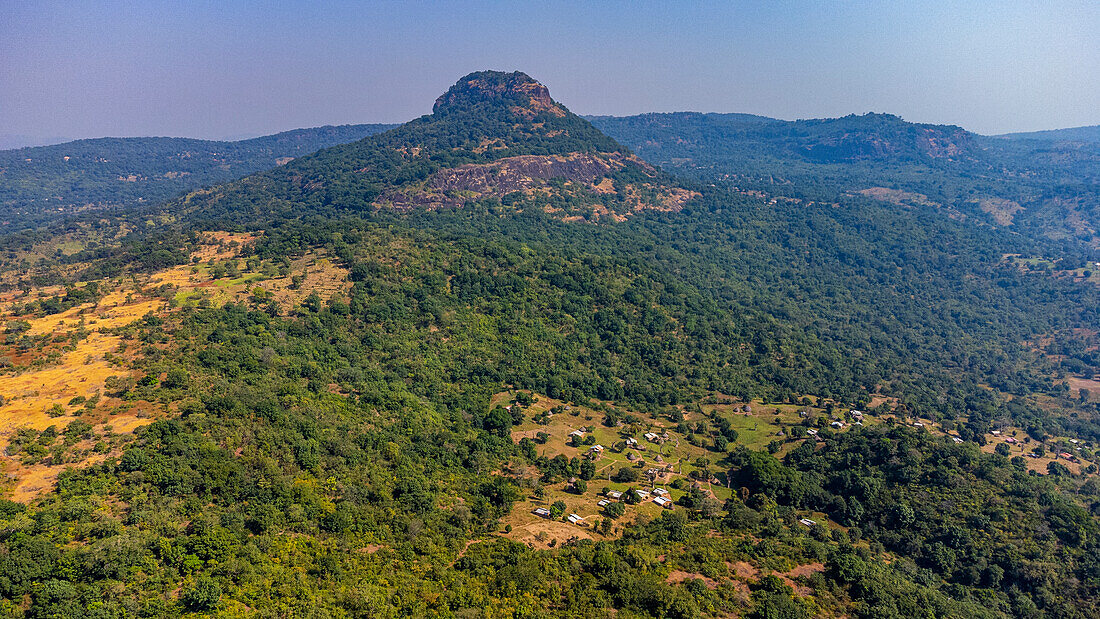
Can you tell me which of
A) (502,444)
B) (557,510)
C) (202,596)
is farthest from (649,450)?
(202,596)

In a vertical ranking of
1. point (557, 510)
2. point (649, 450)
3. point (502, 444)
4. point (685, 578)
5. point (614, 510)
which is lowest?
point (649, 450)

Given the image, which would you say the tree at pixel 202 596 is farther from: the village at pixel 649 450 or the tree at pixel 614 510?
the tree at pixel 614 510

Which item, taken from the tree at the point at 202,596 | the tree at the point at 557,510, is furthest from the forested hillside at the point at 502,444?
the tree at the point at 557,510

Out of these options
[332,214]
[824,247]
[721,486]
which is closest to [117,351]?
[721,486]

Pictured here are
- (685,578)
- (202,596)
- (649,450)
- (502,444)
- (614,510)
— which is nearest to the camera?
(202,596)

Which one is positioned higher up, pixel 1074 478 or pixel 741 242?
pixel 741 242

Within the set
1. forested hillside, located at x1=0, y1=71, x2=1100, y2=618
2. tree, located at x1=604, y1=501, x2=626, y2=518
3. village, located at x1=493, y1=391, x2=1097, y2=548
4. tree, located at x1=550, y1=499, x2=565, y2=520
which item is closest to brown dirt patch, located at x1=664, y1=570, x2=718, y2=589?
forested hillside, located at x1=0, y1=71, x2=1100, y2=618

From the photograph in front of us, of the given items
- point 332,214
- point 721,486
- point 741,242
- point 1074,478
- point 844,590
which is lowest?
point 1074,478

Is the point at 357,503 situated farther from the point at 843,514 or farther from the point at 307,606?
the point at 843,514

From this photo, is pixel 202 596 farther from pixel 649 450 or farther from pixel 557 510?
pixel 649 450
